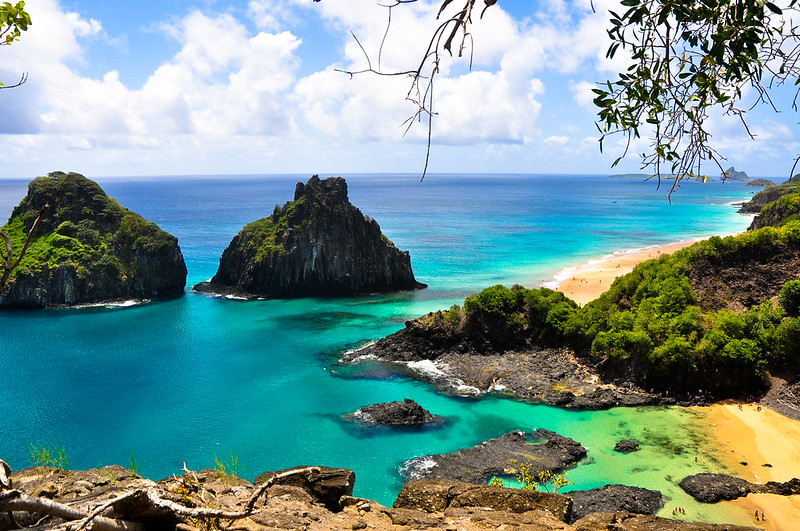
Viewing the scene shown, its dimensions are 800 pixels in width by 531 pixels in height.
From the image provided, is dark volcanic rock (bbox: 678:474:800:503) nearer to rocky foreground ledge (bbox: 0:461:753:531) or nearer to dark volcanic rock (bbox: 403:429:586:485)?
dark volcanic rock (bbox: 403:429:586:485)

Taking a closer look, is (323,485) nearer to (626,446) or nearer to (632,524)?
(632,524)

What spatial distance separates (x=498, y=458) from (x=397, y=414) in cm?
726

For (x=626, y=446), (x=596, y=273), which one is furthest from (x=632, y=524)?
(x=596, y=273)

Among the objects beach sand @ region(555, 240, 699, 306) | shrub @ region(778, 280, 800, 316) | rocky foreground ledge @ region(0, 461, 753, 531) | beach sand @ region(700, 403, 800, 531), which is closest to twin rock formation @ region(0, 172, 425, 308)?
beach sand @ region(555, 240, 699, 306)

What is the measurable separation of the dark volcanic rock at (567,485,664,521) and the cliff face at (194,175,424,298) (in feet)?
156

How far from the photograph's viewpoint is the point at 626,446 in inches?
1084

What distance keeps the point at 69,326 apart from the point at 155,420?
29295mm

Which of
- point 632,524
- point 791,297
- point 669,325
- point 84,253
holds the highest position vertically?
point 791,297

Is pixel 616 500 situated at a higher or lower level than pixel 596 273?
lower

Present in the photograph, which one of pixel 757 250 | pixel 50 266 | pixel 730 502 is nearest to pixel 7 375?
pixel 50 266

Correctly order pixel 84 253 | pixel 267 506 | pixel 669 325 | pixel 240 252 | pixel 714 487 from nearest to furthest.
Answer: pixel 267 506, pixel 714 487, pixel 669 325, pixel 84 253, pixel 240 252

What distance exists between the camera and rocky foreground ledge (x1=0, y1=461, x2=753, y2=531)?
6.79 m

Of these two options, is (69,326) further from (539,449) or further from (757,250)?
(757,250)

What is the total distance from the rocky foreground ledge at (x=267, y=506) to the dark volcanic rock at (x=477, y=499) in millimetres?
22
